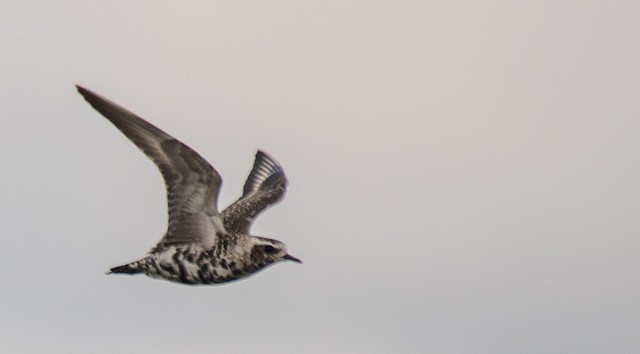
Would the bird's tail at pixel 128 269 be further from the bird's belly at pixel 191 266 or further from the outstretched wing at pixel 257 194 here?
the outstretched wing at pixel 257 194

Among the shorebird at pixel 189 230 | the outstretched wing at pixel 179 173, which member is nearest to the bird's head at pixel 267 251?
the shorebird at pixel 189 230

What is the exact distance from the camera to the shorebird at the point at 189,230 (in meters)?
36.1

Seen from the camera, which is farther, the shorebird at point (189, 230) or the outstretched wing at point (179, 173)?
the shorebird at point (189, 230)

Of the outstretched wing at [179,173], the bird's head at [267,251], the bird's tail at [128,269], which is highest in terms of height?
the outstretched wing at [179,173]

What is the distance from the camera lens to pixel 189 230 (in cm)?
3703

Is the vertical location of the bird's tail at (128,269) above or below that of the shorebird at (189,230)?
below

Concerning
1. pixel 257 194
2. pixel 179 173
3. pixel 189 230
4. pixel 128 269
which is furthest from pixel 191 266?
pixel 257 194

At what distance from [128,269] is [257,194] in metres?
6.26

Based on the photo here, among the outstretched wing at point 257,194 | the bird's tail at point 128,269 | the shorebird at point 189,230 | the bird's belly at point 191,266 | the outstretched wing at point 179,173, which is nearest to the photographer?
the outstretched wing at point 179,173

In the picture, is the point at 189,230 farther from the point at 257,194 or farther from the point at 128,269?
the point at 257,194

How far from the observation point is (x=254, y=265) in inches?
1468

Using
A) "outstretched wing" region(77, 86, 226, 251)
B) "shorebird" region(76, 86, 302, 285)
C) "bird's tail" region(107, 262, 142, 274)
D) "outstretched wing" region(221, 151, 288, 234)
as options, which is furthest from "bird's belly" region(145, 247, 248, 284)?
"outstretched wing" region(221, 151, 288, 234)

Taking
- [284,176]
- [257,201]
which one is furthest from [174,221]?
[284,176]

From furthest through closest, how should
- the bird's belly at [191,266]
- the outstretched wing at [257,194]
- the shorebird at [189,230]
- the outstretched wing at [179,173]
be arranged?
the outstretched wing at [257,194], the bird's belly at [191,266], the shorebird at [189,230], the outstretched wing at [179,173]
